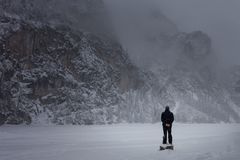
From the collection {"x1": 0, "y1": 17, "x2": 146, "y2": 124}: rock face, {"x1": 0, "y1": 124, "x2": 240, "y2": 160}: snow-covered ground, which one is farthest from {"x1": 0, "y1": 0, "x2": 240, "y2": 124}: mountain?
{"x1": 0, "y1": 124, "x2": 240, "y2": 160}: snow-covered ground

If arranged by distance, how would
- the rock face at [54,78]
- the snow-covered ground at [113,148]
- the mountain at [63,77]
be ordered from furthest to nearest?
1. the mountain at [63,77]
2. the rock face at [54,78]
3. the snow-covered ground at [113,148]

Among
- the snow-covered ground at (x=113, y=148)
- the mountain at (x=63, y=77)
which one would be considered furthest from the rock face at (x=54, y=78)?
the snow-covered ground at (x=113, y=148)

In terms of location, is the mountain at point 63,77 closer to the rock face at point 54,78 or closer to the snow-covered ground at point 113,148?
the rock face at point 54,78

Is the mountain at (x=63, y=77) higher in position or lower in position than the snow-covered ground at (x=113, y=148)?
higher

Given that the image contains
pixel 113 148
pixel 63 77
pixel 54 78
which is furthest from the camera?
pixel 63 77

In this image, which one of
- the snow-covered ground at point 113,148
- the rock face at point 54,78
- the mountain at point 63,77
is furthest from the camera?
the mountain at point 63,77

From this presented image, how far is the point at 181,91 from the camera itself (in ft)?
580

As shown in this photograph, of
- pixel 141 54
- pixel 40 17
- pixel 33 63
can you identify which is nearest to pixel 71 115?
pixel 33 63

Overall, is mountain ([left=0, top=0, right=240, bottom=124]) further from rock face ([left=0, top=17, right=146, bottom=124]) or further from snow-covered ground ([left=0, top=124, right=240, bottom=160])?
snow-covered ground ([left=0, top=124, right=240, bottom=160])

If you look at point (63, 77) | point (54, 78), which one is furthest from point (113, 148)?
point (63, 77)

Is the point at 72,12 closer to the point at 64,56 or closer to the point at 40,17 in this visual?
the point at 40,17

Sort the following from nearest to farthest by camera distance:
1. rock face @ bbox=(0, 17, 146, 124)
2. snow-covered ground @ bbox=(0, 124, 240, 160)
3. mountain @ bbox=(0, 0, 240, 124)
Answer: snow-covered ground @ bbox=(0, 124, 240, 160) < rock face @ bbox=(0, 17, 146, 124) < mountain @ bbox=(0, 0, 240, 124)

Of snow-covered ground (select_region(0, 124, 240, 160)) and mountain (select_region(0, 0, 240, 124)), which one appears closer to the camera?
snow-covered ground (select_region(0, 124, 240, 160))

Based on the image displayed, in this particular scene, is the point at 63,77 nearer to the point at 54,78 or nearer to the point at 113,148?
the point at 54,78
